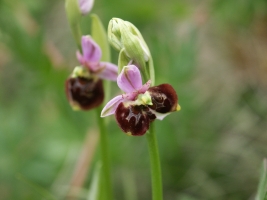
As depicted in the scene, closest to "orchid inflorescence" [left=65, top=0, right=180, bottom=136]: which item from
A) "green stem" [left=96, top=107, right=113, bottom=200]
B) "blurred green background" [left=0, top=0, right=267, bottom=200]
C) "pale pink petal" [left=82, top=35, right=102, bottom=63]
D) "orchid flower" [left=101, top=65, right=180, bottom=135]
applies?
"orchid flower" [left=101, top=65, right=180, bottom=135]

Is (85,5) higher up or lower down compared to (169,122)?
lower down

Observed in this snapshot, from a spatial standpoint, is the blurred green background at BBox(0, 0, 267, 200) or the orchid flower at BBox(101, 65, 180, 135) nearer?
the orchid flower at BBox(101, 65, 180, 135)

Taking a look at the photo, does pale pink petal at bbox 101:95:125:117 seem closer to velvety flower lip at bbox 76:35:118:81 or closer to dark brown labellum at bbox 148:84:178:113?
dark brown labellum at bbox 148:84:178:113

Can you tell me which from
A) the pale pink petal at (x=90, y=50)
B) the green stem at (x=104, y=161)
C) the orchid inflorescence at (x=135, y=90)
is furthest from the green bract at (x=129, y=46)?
the green stem at (x=104, y=161)

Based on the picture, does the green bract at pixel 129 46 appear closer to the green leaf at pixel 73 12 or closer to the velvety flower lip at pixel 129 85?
the velvety flower lip at pixel 129 85

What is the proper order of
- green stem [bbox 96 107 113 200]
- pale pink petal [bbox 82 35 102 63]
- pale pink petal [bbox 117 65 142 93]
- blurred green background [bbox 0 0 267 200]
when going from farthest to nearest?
1. blurred green background [bbox 0 0 267 200]
2. green stem [bbox 96 107 113 200]
3. pale pink petal [bbox 82 35 102 63]
4. pale pink petal [bbox 117 65 142 93]

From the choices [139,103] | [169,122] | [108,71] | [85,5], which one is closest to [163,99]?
[139,103]

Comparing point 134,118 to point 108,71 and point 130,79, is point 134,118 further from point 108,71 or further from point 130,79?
point 108,71
